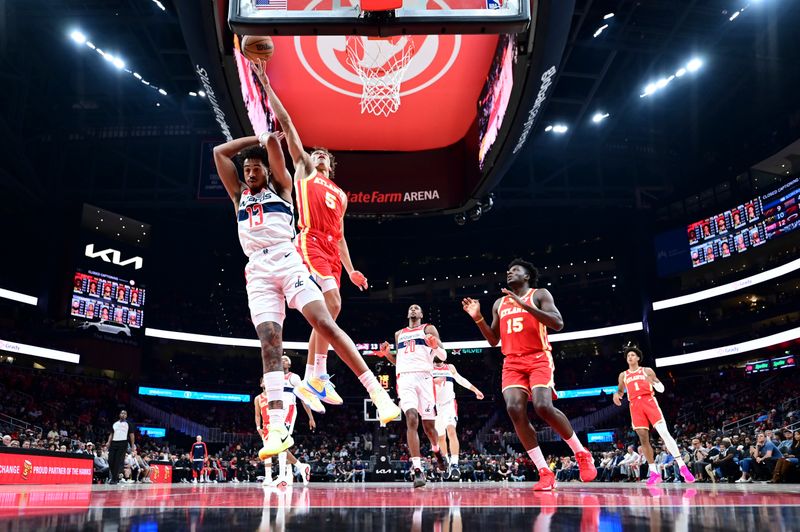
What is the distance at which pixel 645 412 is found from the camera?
32.2 ft

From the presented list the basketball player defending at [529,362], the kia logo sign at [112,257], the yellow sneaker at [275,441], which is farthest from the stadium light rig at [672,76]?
the kia logo sign at [112,257]

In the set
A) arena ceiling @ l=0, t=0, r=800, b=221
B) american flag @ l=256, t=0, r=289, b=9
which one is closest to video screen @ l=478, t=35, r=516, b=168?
american flag @ l=256, t=0, r=289, b=9

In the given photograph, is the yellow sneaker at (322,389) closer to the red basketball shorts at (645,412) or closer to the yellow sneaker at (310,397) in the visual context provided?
the yellow sneaker at (310,397)

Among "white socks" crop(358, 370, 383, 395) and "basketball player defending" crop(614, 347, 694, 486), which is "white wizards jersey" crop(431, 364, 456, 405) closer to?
"basketball player defending" crop(614, 347, 694, 486)

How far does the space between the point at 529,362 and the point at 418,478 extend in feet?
6.83

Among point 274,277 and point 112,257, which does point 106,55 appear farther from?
point 274,277

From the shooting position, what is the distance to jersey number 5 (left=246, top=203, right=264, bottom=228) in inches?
164

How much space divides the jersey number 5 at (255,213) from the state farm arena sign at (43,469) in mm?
8963

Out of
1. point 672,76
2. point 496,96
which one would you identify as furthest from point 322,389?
point 672,76

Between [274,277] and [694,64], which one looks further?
[694,64]

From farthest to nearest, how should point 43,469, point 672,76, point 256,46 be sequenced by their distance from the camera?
point 672,76, point 43,469, point 256,46

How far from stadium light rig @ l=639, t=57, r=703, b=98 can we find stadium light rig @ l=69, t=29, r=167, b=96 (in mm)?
15626

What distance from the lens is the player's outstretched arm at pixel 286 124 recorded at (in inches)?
172

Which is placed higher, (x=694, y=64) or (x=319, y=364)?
(x=694, y=64)
